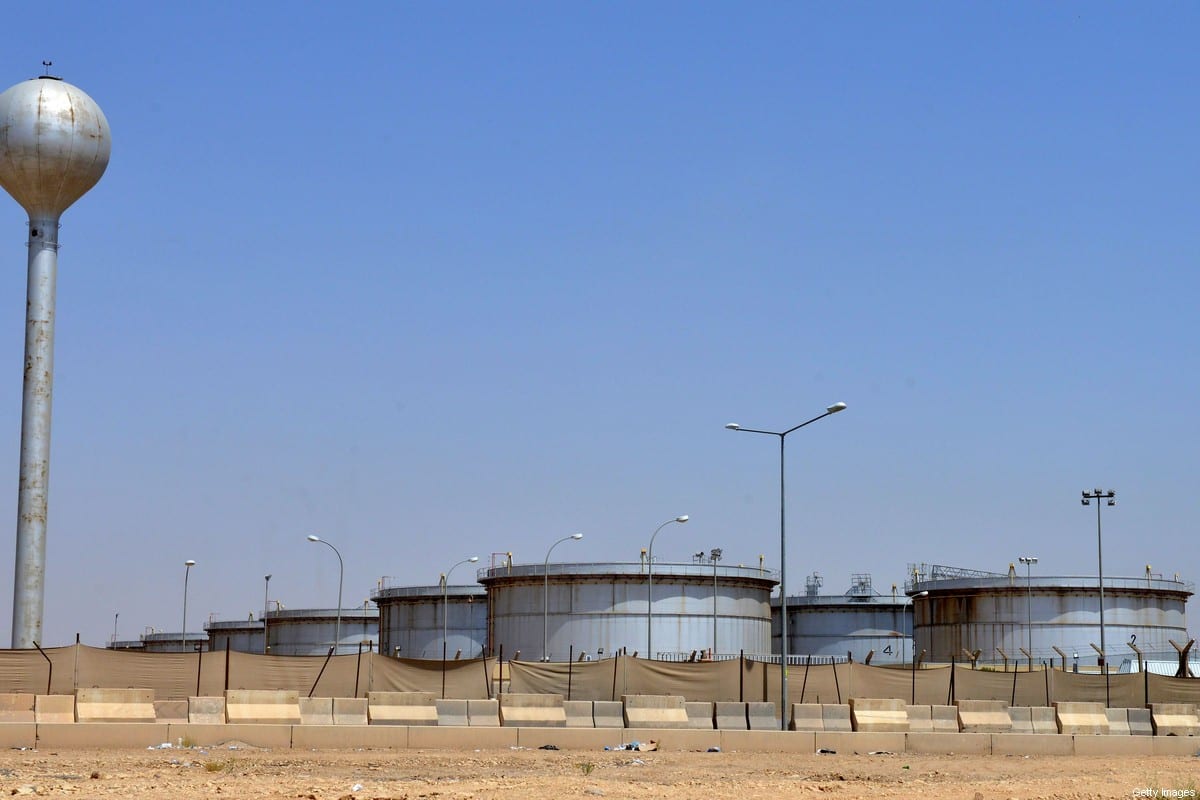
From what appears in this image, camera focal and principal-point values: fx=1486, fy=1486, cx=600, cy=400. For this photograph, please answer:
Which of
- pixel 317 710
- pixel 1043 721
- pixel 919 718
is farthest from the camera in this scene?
pixel 1043 721

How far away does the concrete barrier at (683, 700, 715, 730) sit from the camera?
113 feet

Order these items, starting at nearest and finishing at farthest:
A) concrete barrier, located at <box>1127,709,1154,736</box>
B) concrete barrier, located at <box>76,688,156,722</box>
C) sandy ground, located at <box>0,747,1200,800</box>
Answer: sandy ground, located at <box>0,747,1200,800</box>, concrete barrier, located at <box>76,688,156,722</box>, concrete barrier, located at <box>1127,709,1154,736</box>

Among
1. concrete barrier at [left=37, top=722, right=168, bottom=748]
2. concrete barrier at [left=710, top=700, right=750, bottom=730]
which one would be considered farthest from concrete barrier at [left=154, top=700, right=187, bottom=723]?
concrete barrier at [left=710, top=700, right=750, bottom=730]

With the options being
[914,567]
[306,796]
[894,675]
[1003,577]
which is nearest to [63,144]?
Result: [894,675]

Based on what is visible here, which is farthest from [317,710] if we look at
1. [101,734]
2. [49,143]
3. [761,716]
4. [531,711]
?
[49,143]

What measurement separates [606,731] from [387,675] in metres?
6.76

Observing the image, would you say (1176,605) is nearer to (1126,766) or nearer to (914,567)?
(914,567)

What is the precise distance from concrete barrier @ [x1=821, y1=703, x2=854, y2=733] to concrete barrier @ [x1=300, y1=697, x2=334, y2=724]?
11.3m

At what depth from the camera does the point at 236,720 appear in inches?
1238

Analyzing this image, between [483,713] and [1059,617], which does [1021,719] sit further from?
[1059,617]

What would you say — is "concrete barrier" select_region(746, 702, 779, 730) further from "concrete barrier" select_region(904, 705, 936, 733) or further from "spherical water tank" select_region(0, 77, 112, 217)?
"spherical water tank" select_region(0, 77, 112, 217)

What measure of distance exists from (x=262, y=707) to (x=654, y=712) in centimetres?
872

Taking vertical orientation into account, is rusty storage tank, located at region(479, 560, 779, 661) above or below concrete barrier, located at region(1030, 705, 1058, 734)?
above

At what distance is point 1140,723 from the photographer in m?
38.3
